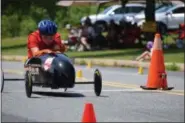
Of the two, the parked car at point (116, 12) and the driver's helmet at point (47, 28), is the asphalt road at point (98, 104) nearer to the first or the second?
the driver's helmet at point (47, 28)

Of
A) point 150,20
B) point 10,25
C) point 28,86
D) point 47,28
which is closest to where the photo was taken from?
point 28,86

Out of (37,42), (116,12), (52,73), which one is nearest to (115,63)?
(37,42)

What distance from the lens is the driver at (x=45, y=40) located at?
12.9 meters

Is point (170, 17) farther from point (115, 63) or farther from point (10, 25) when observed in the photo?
point (115, 63)

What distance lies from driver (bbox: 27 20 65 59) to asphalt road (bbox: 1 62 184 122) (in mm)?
859

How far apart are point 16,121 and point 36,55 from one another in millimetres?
3519

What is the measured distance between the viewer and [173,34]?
121 ft

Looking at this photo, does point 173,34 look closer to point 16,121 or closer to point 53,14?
point 53,14

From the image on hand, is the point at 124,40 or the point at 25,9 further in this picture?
the point at 25,9

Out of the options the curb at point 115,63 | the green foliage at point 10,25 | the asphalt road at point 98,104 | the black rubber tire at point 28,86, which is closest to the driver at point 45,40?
the black rubber tire at point 28,86

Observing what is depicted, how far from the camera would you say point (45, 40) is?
1311 cm

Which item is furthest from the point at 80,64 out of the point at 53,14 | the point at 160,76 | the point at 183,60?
the point at 53,14

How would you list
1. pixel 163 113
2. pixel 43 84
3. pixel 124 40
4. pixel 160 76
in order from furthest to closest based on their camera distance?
pixel 124 40 < pixel 160 76 < pixel 43 84 < pixel 163 113

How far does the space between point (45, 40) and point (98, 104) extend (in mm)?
2231
